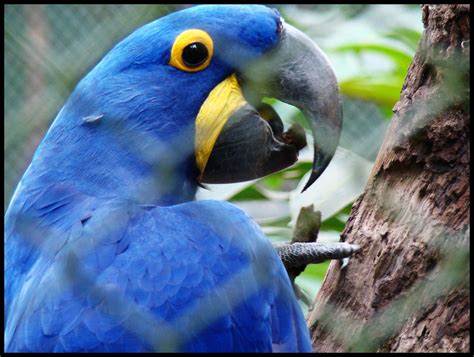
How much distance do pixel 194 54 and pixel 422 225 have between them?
0.46 metres

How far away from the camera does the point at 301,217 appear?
51.3 inches

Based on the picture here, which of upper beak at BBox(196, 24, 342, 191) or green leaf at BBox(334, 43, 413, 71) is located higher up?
upper beak at BBox(196, 24, 342, 191)

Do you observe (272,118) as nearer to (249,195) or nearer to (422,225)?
(422,225)

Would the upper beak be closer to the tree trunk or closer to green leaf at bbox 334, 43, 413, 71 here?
the tree trunk

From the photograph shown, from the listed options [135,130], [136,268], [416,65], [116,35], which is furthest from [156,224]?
[416,65]

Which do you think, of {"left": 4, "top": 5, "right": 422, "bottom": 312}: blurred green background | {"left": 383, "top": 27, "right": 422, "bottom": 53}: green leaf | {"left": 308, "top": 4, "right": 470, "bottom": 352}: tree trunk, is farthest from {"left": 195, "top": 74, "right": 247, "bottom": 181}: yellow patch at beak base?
{"left": 383, "top": 27, "right": 422, "bottom": 53}: green leaf

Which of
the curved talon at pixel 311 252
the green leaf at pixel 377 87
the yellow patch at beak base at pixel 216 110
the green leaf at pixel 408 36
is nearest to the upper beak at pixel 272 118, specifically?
the yellow patch at beak base at pixel 216 110

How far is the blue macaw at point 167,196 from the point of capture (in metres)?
1.09

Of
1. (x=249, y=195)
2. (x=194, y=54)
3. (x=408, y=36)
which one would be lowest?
(x=249, y=195)

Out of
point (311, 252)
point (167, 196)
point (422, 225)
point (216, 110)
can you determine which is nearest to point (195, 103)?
point (216, 110)

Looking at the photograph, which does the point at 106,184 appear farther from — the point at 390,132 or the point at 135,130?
the point at 390,132

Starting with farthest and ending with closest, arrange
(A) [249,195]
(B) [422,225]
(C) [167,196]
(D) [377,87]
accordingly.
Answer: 1. (A) [249,195]
2. (D) [377,87]
3. (C) [167,196]
4. (B) [422,225]

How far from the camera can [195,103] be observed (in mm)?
1361

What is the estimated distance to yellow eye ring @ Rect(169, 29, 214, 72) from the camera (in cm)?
132
